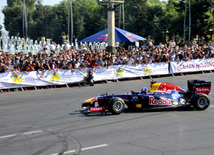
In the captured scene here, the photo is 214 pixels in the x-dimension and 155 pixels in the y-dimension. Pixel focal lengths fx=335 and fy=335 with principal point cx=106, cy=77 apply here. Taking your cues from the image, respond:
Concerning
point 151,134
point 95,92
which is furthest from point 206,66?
point 151,134

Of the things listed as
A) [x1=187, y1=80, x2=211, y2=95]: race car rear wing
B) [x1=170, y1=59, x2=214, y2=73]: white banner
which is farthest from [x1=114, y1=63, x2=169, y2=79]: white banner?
[x1=187, y1=80, x2=211, y2=95]: race car rear wing

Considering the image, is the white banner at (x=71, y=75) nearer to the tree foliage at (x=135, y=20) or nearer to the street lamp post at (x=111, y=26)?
the street lamp post at (x=111, y=26)

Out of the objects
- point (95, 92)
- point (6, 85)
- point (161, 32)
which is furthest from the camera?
point (161, 32)

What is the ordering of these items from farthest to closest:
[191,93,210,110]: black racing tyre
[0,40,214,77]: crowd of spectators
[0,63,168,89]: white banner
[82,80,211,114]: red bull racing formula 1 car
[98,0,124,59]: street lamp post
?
1. [98,0,124,59]: street lamp post
2. [0,40,214,77]: crowd of spectators
3. [0,63,168,89]: white banner
4. [191,93,210,110]: black racing tyre
5. [82,80,211,114]: red bull racing formula 1 car

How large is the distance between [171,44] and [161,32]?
77.1 feet

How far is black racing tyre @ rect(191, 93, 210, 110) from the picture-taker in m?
12.0

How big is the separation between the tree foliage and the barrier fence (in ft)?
23.8

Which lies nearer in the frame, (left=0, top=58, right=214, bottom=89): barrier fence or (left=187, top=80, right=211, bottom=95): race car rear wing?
(left=187, top=80, right=211, bottom=95): race car rear wing

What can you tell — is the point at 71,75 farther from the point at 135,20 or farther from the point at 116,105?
the point at 135,20

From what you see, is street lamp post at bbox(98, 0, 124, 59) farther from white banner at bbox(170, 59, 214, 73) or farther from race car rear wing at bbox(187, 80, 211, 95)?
race car rear wing at bbox(187, 80, 211, 95)

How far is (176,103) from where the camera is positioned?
11992 mm

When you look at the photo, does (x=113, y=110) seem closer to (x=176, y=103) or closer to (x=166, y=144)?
(x=176, y=103)

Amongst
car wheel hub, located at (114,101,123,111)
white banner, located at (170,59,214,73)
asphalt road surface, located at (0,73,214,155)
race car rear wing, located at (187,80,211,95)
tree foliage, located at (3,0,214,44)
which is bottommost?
asphalt road surface, located at (0,73,214,155)

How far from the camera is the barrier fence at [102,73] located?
1895cm
